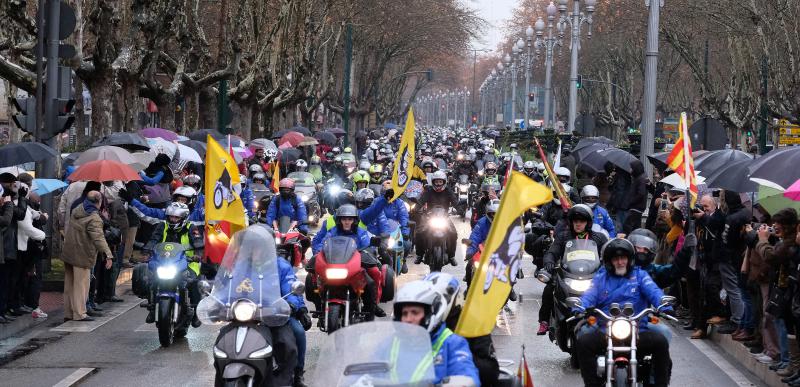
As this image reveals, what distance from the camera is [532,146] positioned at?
190 ft

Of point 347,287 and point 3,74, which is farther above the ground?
point 3,74

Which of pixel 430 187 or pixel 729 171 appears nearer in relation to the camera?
pixel 729 171

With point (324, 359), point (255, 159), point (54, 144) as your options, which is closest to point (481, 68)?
point (255, 159)

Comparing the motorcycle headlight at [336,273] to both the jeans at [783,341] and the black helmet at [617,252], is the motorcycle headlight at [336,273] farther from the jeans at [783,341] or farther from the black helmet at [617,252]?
the jeans at [783,341]

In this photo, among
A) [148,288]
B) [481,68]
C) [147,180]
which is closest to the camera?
[148,288]

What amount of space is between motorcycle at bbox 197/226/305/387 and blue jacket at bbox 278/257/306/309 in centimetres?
6

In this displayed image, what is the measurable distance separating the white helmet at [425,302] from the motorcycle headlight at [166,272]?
7.04 metres

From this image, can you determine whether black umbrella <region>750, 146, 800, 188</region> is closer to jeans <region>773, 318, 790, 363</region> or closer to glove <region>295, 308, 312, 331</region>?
jeans <region>773, 318, 790, 363</region>

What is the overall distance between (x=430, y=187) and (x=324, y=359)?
14546 millimetres

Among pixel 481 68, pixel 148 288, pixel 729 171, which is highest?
pixel 481 68

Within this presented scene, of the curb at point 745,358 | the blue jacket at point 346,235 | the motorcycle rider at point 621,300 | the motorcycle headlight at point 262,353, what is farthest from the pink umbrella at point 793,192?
the motorcycle headlight at point 262,353

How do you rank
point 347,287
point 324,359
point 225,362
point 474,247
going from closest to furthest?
point 324,359, point 225,362, point 347,287, point 474,247

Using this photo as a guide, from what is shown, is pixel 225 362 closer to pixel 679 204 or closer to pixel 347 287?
pixel 347 287

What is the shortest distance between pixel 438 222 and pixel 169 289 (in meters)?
5.88
